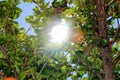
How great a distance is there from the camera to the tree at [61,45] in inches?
203

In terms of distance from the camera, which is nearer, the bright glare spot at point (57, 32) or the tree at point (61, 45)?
the bright glare spot at point (57, 32)

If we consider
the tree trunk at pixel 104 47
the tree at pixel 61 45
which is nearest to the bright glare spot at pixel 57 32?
the tree at pixel 61 45

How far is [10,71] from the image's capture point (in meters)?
5.69

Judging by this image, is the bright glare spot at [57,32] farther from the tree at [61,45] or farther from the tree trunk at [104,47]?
the tree trunk at [104,47]

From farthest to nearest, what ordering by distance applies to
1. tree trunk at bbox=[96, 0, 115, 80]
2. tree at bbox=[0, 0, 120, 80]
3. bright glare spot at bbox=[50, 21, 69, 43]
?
1. tree trunk at bbox=[96, 0, 115, 80]
2. tree at bbox=[0, 0, 120, 80]
3. bright glare spot at bbox=[50, 21, 69, 43]

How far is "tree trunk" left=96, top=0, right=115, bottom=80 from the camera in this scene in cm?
629

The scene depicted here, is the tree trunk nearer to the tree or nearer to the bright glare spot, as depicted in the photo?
the tree

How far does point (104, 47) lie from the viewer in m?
6.58

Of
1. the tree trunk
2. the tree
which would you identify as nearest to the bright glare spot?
the tree

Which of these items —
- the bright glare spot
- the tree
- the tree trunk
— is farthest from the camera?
the tree trunk

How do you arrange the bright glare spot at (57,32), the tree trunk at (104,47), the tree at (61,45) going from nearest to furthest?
the bright glare spot at (57,32), the tree at (61,45), the tree trunk at (104,47)

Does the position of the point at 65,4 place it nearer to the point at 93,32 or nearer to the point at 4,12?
the point at 93,32

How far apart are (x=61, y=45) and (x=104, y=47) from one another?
5.69 feet

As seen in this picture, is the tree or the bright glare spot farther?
the tree
